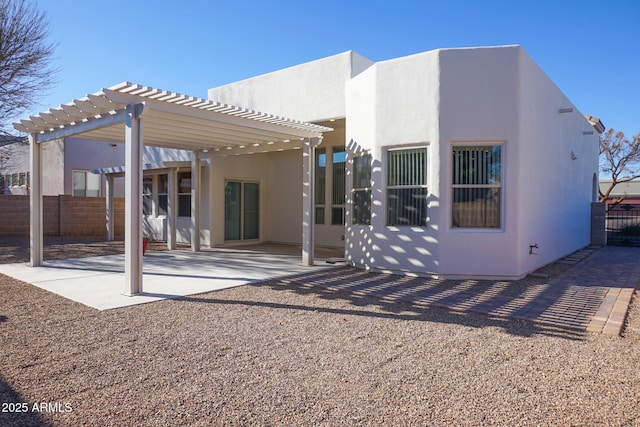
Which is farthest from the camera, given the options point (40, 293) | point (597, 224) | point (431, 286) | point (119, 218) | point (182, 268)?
point (119, 218)

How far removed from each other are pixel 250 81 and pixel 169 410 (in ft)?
41.8

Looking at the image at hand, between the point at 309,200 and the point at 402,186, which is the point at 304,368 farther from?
the point at 309,200

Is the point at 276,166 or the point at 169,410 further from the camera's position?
the point at 276,166

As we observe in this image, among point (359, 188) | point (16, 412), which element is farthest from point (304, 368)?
point (359, 188)

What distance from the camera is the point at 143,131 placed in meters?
8.48

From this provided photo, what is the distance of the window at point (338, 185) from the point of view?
1332 cm

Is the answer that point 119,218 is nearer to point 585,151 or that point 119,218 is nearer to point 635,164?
point 585,151

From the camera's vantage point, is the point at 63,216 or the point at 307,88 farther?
the point at 63,216

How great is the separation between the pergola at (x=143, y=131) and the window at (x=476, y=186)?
334 cm

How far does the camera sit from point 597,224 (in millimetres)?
16688

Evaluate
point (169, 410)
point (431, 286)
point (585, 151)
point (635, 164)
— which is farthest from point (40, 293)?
point (635, 164)

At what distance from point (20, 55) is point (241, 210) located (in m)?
9.96

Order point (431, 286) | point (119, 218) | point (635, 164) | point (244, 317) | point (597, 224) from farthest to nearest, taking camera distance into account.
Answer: point (635, 164), point (119, 218), point (597, 224), point (431, 286), point (244, 317)

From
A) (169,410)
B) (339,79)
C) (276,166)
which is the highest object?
(339,79)
